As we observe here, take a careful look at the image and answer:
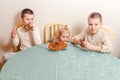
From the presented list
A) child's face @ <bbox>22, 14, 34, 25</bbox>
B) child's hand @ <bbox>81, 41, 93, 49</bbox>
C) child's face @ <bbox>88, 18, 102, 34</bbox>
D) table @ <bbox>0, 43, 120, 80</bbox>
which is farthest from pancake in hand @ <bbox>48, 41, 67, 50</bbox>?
child's face @ <bbox>22, 14, 34, 25</bbox>

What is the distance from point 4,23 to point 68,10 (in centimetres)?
65

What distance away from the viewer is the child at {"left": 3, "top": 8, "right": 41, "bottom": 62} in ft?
7.05

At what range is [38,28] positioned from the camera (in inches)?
89.7

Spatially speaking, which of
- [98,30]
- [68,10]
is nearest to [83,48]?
[98,30]

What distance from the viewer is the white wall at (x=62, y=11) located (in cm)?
229

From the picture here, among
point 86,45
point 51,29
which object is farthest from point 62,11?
point 86,45

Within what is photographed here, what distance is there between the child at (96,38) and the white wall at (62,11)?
0.31 metres

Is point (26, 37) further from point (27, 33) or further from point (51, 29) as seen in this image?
point (51, 29)

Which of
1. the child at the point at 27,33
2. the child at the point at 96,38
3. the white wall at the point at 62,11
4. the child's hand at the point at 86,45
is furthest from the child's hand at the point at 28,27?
the child's hand at the point at 86,45

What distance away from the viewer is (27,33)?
222 cm

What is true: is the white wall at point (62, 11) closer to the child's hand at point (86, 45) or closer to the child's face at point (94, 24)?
the child's face at point (94, 24)

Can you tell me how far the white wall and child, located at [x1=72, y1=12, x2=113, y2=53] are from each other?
31 cm

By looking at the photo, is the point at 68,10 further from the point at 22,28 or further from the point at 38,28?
the point at 22,28

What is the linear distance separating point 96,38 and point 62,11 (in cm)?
51
